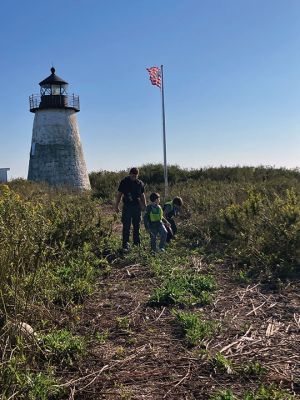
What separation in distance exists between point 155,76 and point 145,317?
52.3ft

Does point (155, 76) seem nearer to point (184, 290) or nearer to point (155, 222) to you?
point (155, 222)

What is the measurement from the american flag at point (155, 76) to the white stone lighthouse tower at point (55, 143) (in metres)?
11.5

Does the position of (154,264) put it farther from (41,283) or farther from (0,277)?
(0,277)

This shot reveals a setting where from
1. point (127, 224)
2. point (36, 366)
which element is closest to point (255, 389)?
point (36, 366)

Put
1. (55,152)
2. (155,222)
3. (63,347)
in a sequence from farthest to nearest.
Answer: (55,152), (155,222), (63,347)

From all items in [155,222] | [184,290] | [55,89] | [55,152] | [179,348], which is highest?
[55,89]


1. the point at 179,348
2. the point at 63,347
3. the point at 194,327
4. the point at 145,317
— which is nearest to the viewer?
the point at 63,347

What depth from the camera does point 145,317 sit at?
5.11m

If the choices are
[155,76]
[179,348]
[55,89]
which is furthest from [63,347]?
[55,89]

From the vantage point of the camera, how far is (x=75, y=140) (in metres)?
31.0

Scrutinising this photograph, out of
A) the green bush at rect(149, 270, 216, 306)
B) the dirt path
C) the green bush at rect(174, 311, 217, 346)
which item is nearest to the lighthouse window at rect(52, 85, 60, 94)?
the green bush at rect(149, 270, 216, 306)

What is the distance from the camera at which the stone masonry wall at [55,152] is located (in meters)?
29.5

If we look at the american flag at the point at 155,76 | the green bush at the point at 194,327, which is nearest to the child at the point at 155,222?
the green bush at the point at 194,327

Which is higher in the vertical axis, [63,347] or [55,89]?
[55,89]
